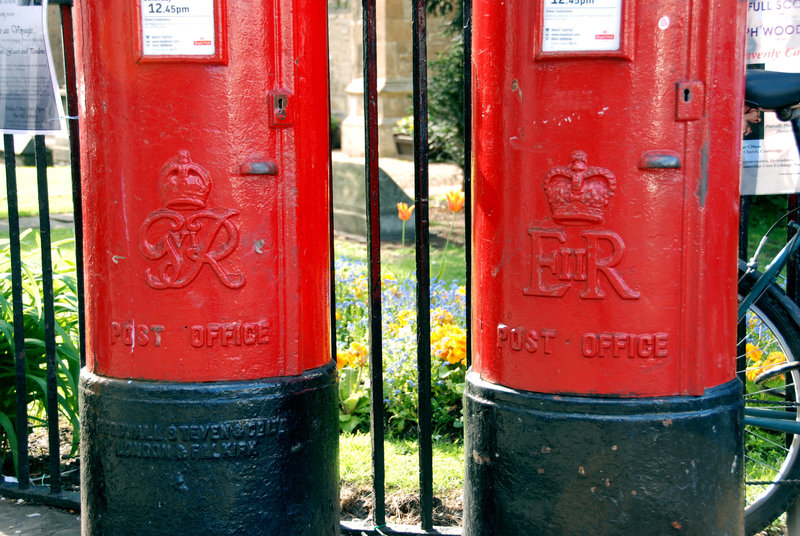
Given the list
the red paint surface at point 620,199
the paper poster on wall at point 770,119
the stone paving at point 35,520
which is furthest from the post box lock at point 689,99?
the stone paving at point 35,520

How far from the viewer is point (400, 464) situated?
10.4 ft

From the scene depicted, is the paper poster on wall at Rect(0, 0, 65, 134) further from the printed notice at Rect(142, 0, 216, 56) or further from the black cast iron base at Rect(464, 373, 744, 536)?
the black cast iron base at Rect(464, 373, 744, 536)

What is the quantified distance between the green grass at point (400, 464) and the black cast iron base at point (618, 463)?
3.12 feet

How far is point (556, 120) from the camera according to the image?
1.89 meters

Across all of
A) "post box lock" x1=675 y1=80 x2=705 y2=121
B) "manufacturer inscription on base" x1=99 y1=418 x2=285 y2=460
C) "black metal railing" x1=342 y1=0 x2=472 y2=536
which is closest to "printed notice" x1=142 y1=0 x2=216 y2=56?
"black metal railing" x1=342 y1=0 x2=472 y2=536

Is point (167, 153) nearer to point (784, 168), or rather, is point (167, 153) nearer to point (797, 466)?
point (784, 168)

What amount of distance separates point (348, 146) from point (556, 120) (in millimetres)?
9288

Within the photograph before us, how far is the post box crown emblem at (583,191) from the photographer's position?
6.12 feet

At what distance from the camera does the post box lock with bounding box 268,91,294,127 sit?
78.0 inches

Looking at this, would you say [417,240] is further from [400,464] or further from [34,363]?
[34,363]

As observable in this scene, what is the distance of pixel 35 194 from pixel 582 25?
8.94 metres

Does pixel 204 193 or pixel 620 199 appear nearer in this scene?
pixel 620 199

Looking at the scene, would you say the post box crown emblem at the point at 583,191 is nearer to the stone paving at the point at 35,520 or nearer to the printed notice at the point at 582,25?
the printed notice at the point at 582,25

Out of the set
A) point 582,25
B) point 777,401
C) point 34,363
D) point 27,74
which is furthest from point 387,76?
point 582,25
